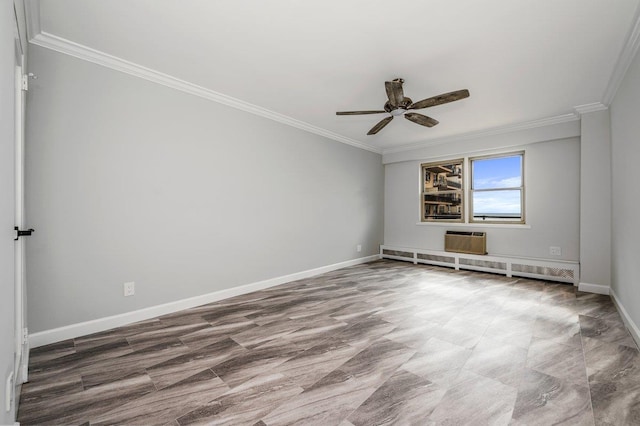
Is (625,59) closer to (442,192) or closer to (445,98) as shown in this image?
(445,98)

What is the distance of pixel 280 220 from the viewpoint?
166 inches

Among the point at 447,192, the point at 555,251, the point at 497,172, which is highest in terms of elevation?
the point at 497,172

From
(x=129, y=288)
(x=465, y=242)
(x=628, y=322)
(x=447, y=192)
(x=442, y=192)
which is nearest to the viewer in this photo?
(x=628, y=322)

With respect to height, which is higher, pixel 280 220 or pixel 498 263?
pixel 280 220

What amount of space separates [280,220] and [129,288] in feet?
6.72

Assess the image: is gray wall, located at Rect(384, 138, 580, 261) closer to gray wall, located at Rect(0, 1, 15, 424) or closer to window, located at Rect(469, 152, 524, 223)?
window, located at Rect(469, 152, 524, 223)

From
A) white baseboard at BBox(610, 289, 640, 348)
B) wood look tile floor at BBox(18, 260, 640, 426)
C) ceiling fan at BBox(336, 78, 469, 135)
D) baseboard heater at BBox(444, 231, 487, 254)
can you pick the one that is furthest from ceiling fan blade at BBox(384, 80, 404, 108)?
baseboard heater at BBox(444, 231, 487, 254)

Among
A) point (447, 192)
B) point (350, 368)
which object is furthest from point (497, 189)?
point (350, 368)

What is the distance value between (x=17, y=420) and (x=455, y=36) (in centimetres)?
385

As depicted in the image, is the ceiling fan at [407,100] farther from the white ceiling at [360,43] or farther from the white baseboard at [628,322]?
the white baseboard at [628,322]

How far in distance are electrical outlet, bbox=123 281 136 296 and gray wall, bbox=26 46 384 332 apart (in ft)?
0.15

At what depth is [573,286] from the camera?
4.09 metres

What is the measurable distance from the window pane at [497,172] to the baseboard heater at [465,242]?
94 centimetres

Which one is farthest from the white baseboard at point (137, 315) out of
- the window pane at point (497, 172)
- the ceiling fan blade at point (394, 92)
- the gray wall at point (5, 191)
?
the window pane at point (497, 172)
